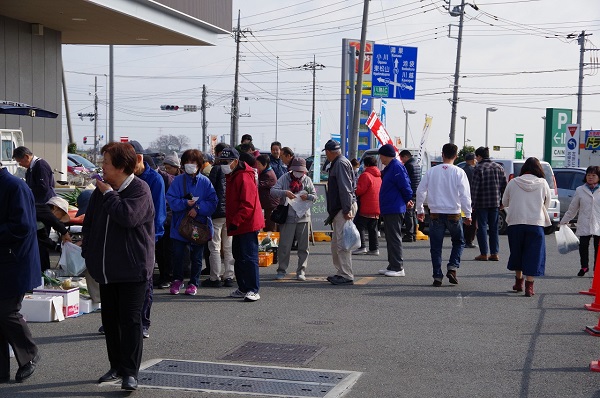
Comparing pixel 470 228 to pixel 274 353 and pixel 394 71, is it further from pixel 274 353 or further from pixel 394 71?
pixel 394 71

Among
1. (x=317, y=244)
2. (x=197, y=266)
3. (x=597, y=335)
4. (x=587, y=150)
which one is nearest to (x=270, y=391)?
(x=597, y=335)

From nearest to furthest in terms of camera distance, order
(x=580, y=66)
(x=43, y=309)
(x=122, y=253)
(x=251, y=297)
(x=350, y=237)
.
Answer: (x=122, y=253), (x=43, y=309), (x=251, y=297), (x=350, y=237), (x=580, y=66)

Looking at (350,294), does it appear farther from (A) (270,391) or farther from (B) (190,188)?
(A) (270,391)

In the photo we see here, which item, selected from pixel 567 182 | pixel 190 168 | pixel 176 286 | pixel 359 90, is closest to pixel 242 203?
pixel 190 168

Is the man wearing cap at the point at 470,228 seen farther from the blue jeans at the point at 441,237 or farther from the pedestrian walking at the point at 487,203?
the blue jeans at the point at 441,237

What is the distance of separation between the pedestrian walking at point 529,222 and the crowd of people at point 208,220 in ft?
0.05

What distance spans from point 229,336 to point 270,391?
2115 mm

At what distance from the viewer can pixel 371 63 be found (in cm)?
3375

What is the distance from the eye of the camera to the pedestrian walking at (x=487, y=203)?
1584 centimetres

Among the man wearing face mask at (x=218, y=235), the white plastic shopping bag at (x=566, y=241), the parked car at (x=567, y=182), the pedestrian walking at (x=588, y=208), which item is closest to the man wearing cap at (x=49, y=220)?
the man wearing face mask at (x=218, y=235)

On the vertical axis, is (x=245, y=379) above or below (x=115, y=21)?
below

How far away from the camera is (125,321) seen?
21.7 feet

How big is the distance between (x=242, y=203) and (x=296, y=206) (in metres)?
1.89

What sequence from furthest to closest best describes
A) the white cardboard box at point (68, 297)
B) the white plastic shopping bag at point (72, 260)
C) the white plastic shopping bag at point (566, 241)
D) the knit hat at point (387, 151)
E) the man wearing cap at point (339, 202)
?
the knit hat at point (387, 151)
the white plastic shopping bag at point (566, 241)
the man wearing cap at point (339, 202)
the white plastic shopping bag at point (72, 260)
the white cardboard box at point (68, 297)
